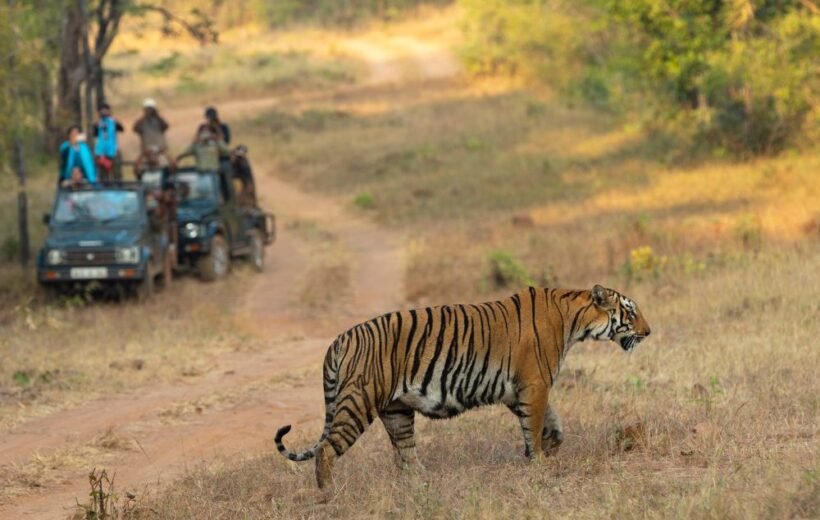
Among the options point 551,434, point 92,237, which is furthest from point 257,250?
point 551,434

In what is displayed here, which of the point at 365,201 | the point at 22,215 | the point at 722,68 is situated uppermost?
the point at 722,68

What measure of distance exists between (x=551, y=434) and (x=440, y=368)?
89 cm

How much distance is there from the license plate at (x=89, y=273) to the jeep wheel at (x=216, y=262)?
249 centimetres

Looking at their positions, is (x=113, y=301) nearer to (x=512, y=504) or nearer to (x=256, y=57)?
(x=512, y=504)

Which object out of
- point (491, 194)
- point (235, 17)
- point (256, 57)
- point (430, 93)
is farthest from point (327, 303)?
point (235, 17)

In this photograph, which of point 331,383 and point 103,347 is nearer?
point 331,383

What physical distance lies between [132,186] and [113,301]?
5.60 feet

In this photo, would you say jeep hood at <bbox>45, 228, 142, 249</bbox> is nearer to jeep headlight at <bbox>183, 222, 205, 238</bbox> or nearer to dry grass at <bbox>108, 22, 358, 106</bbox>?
jeep headlight at <bbox>183, 222, 205, 238</bbox>

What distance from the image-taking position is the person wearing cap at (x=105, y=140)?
1981 centimetres

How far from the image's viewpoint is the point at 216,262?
19844mm

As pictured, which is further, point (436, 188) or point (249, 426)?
point (436, 188)

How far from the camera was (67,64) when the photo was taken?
25.4 m

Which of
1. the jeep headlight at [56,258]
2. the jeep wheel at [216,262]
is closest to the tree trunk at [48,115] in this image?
the jeep wheel at [216,262]

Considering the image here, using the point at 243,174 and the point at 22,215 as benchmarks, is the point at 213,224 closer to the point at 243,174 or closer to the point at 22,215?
the point at 243,174
